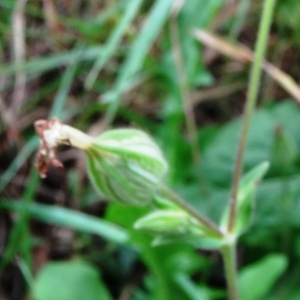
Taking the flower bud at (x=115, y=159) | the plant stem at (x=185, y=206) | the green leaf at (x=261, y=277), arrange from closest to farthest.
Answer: the flower bud at (x=115, y=159) → the plant stem at (x=185, y=206) → the green leaf at (x=261, y=277)

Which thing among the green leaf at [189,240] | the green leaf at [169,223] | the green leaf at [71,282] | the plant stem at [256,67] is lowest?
the green leaf at [71,282]

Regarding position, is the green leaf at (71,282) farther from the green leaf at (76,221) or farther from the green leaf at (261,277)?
the green leaf at (261,277)

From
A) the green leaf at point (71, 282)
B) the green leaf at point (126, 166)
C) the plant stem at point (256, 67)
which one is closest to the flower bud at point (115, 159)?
the green leaf at point (126, 166)

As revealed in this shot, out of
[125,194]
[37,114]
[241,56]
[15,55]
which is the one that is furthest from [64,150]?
[125,194]

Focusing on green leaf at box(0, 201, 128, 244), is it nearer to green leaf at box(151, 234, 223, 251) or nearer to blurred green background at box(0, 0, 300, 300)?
blurred green background at box(0, 0, 300, 300)

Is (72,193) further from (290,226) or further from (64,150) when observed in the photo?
(290,226)

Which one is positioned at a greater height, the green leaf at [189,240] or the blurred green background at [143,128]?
the blurred green background at [143,128]

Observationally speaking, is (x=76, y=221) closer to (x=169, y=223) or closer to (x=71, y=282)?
(x=71, y=282)
